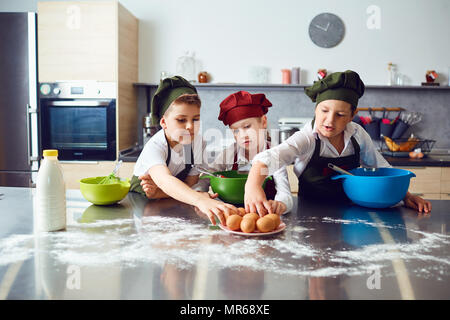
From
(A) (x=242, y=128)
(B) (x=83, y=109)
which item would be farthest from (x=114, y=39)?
(A) (x=242, y=128)

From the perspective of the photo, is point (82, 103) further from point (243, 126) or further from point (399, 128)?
point (399, 128)

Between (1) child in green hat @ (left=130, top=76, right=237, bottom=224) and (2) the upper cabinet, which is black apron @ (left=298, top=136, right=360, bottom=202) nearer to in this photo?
(1) child in green hat @ (left=130, top=76, right=237, bottom=224)

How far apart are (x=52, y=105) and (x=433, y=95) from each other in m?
3.21

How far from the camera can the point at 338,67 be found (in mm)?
3594

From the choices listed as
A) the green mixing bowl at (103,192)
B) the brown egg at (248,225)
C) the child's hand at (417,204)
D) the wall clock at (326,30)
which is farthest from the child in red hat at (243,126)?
the wall clock at (326,30)

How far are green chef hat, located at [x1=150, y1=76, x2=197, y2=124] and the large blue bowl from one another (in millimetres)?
671

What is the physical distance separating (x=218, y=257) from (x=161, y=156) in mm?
745

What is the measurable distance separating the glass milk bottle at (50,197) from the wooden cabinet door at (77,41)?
223 centimetres

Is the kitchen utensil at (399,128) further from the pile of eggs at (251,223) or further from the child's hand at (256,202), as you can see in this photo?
the pile of eggs at (251,223)

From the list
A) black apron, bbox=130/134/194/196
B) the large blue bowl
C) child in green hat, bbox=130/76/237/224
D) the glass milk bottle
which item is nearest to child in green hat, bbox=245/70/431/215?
the large blue bowl

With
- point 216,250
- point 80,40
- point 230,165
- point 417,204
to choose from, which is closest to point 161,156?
point 230,165

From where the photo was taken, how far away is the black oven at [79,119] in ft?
10.5

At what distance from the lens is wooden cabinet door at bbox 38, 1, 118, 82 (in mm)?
3119
